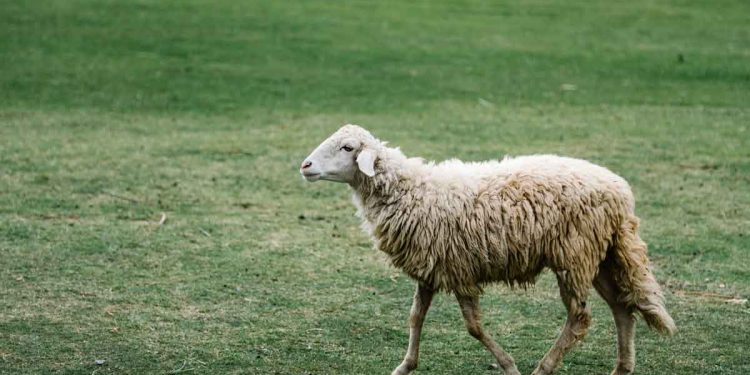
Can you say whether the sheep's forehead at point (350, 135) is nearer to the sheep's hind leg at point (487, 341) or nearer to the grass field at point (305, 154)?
the sheep's hind leg at point (487, 341)

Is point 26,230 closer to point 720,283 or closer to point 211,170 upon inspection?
point 211,170

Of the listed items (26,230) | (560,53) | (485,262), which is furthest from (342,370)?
(560,53)

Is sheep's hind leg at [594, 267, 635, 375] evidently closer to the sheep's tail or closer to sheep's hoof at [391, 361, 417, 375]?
the sheep's tail

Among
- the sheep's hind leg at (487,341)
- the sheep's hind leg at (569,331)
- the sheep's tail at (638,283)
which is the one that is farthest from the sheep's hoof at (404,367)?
the sheep's tail at (638,283)

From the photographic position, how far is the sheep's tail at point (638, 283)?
5594 mm

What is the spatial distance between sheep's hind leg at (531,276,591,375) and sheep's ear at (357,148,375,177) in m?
1.17

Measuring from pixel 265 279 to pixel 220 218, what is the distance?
1583mm

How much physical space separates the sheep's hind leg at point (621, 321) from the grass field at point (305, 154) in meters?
0.26

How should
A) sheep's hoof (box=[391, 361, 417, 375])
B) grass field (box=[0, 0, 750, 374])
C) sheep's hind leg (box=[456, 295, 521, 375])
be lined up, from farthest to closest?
1. grass field (box=[0, 0, 750, 374])
2. sheep's hoof (box=[391, 361, 417, 375])
3. sheep's hind leg (box=[456, 295, 521, 375])

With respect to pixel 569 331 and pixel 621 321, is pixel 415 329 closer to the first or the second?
pixel 569 331

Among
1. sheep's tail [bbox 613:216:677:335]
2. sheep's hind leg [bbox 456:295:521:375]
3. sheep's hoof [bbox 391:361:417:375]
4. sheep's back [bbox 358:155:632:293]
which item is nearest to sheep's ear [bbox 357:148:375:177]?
sheep's back [bbox 358:155:632:293]

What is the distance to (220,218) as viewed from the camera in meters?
8.78

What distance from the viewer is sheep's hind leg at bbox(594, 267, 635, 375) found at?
18.4ft

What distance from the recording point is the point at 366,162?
5.55m
